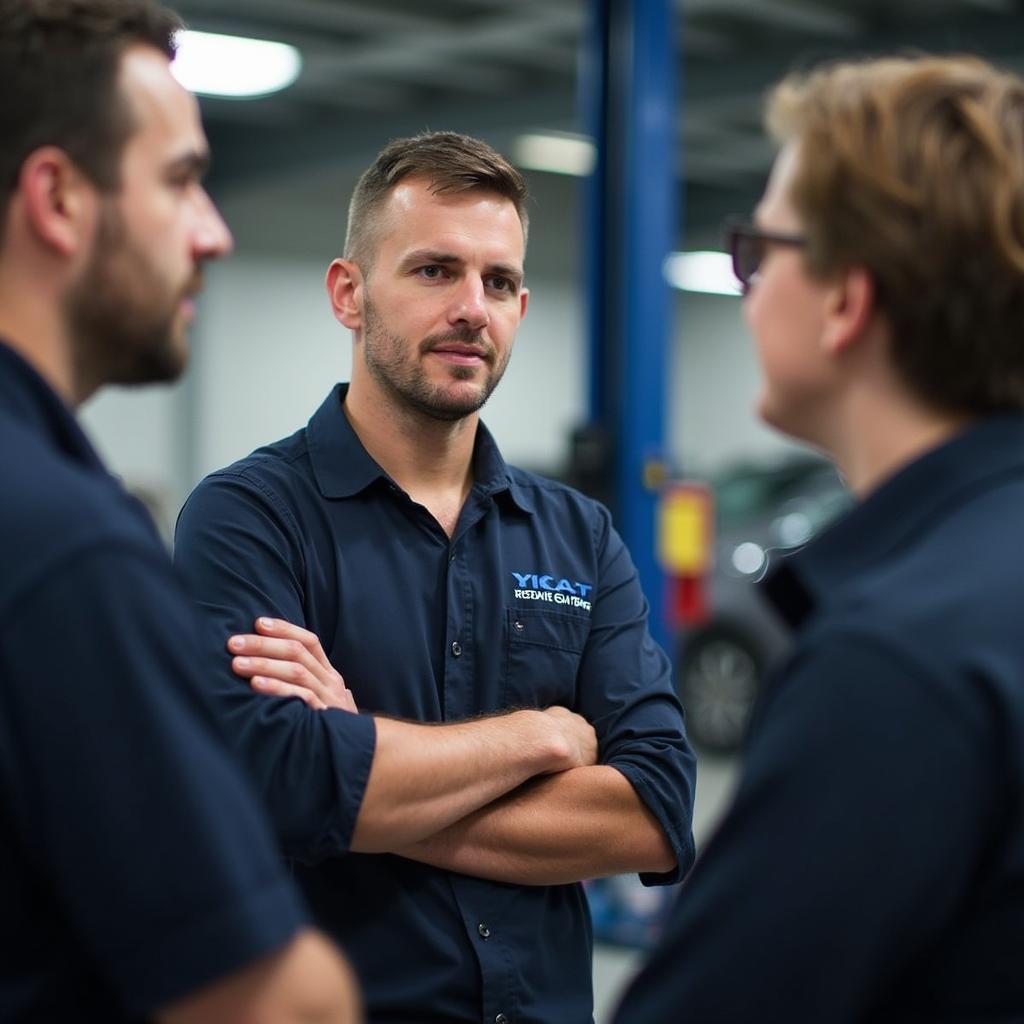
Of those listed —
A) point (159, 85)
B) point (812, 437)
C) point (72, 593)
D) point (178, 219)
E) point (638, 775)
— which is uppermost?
point (159, 85)

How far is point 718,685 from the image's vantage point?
7.66 metres

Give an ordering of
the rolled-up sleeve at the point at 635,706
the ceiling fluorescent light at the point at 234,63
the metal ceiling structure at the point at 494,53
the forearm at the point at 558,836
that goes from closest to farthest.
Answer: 1. the forearm at the point at 558,836
2. the rolled-up sleeve at the point at 635,706
3. the ceiling fluorescent light at the point at 234,63
4. the metal ceiling structure at the point at 494,53

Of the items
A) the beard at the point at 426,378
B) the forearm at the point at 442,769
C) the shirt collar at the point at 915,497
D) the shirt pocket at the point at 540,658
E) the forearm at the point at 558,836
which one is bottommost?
the forearm at the point at 558,836

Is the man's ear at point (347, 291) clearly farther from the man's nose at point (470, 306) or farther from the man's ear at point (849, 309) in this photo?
the man's ear at point (849, 309)

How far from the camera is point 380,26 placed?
7.66 meters

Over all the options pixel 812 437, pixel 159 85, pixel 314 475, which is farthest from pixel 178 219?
pixel 314 475

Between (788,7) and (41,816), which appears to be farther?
(788,7)

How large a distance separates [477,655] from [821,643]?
94cm

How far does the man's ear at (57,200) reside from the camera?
3.70 feet

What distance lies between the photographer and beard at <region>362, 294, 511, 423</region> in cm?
202

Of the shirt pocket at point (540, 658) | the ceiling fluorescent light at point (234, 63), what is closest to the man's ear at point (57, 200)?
the shirt pocket at point (540, 658)

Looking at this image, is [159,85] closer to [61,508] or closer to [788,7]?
[61,508]

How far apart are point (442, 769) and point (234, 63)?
20.8ft

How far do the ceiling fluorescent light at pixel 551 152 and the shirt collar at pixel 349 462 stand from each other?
7.80m
